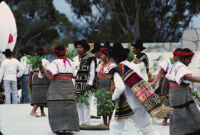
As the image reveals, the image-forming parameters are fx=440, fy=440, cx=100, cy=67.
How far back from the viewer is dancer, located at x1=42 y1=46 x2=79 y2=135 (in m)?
7.89

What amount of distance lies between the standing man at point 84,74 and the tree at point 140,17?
25.7m

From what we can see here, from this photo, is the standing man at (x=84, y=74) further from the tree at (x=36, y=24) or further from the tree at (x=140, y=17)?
the tree at (x=36, y=24)

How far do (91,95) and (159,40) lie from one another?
95.5 ft

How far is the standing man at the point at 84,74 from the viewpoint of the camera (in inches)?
351

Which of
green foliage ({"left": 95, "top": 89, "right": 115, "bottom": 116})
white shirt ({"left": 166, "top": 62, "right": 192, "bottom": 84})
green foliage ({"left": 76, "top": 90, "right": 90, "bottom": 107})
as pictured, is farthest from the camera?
green foliage ({"left": 76, "top": 90, "right": 90, "bottom": 107})

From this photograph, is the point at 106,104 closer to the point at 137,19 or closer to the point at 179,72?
the point at 179,72

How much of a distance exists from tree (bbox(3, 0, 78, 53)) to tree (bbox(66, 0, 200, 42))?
331cm

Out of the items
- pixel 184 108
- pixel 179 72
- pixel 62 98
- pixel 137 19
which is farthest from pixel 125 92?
pixel 137 19

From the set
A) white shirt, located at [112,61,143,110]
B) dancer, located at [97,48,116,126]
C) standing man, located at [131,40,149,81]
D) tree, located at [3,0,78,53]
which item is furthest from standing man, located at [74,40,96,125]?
tree, located at [3,0,78,53]

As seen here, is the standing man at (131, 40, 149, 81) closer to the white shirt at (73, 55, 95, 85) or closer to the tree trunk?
the white shirt at (73, 55, 95, 85)

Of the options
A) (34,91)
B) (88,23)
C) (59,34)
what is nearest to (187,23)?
(88,23)

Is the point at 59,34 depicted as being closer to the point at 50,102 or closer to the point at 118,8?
the point at 118,8

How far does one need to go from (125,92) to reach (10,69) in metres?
8.94

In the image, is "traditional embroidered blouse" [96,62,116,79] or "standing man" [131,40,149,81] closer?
"traditional embroidered blouse" [96,62,116,79]
